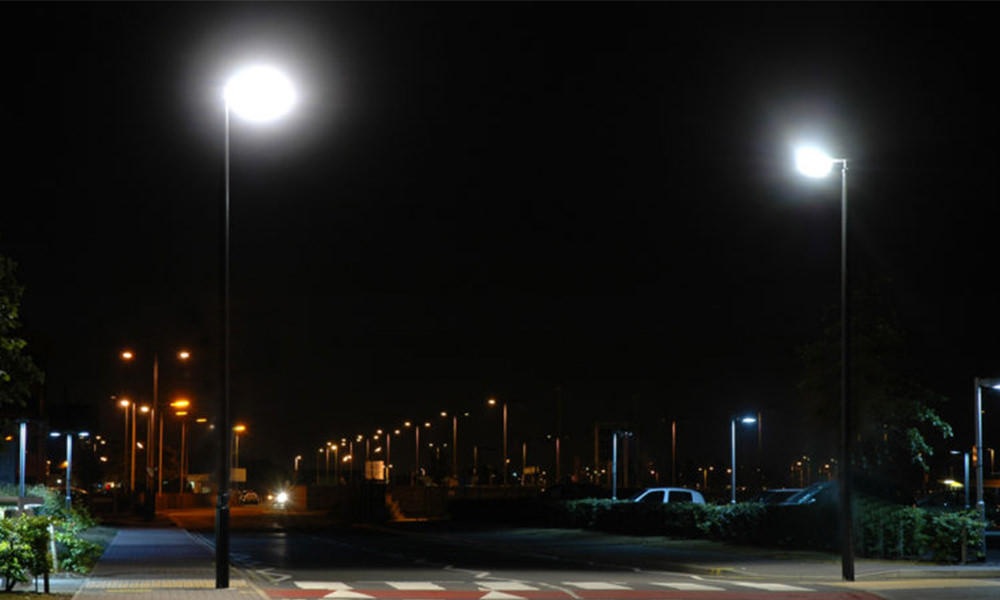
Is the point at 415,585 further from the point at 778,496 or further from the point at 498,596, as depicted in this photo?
→ the point at 778,496

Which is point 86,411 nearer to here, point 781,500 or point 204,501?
point 204,501

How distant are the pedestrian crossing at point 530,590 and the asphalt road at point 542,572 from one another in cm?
2

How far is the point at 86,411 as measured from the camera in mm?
138750

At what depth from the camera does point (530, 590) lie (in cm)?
2273

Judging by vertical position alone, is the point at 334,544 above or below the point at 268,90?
below

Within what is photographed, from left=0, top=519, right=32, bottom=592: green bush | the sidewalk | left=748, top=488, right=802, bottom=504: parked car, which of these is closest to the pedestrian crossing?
the sidewalk

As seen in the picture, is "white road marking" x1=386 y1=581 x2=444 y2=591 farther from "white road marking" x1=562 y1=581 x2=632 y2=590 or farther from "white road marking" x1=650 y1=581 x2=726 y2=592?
"white road marking" x1=650 y1=581 x2=726 y2=592

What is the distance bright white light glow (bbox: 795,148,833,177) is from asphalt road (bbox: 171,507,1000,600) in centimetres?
696

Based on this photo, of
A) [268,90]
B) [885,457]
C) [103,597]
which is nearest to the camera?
[268,90]

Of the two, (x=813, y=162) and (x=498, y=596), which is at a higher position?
(x=813, y=162)

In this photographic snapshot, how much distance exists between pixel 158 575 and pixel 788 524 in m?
17.7

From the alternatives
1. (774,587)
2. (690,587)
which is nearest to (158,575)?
(690,587)

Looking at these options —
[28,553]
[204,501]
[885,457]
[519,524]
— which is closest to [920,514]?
[885,457]

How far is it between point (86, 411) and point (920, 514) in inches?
4675
